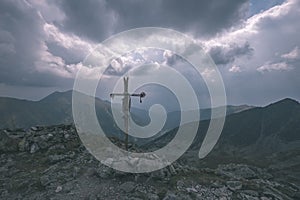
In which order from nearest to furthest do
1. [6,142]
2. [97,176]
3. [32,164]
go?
[97,176], [32,164], [6,142]

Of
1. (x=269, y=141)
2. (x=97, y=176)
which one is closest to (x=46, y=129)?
(x=97, y=176)

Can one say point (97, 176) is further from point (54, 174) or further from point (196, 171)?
point (196, 171)

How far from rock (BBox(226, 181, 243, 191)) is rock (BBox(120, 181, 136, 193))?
11.0 meters

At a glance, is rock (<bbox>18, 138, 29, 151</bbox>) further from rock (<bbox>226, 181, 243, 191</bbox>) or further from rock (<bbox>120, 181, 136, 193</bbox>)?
rock (<bbox>226, 181, 243, 191</bbox>)

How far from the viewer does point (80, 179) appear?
89.0 ft

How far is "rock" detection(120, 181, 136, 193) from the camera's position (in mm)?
25237

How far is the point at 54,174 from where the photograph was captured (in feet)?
92.8

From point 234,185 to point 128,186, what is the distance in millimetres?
12934

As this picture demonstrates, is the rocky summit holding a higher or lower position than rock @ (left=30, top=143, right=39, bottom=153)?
lower

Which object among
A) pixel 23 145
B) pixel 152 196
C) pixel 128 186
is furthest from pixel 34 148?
pixel 152 196

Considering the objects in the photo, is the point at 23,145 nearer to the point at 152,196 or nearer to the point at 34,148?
the point at 34,148

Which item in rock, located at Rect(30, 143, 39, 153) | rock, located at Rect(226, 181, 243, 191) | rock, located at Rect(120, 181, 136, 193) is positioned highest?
rock, located at Rect(30, 143, 39, 153)

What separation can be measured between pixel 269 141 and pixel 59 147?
6775 inches

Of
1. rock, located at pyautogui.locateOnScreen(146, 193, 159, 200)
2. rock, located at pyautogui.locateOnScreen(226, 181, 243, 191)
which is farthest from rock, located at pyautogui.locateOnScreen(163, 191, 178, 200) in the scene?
rock, located at pyautogui.locateOnScreen(226, 181, 243, 191)
